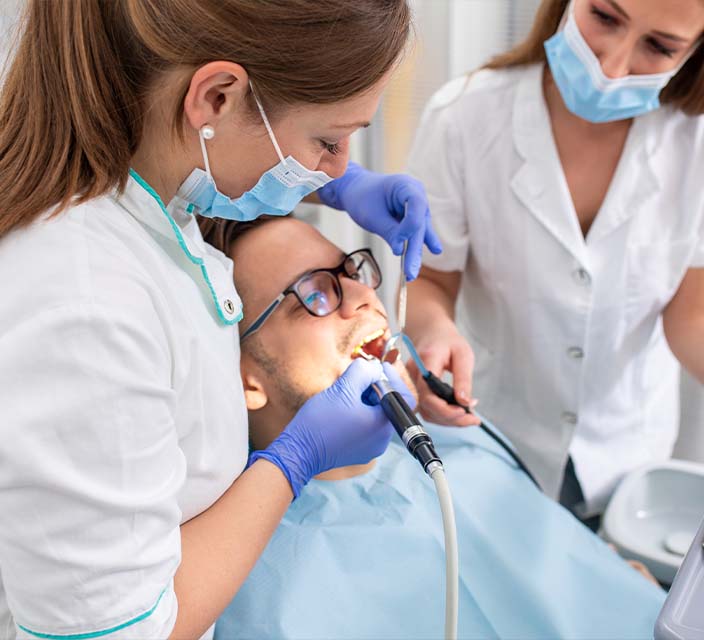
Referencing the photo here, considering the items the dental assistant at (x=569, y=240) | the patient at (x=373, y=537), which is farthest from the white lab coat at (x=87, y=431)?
the dental assistant at (x=569, y=240)

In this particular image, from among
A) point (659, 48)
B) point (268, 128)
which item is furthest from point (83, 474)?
point (659, 48)

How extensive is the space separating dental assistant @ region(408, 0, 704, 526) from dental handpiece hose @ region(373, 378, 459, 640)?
42cm

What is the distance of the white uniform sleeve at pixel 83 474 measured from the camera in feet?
2.55

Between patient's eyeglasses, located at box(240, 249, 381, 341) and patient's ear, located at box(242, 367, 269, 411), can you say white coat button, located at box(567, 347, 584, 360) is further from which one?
patient's ear, located at box(242, 367, 269, 411)

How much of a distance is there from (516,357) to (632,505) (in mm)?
442

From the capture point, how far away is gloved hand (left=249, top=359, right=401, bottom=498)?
1.17 meters

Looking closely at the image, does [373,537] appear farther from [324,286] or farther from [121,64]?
[121,64]

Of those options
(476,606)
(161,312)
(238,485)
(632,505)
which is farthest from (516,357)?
(161,312)

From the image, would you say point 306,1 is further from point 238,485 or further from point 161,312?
point 238,485

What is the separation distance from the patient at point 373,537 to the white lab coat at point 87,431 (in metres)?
0.50

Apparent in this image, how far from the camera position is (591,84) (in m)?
1.54

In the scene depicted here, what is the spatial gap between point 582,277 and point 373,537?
75 cm

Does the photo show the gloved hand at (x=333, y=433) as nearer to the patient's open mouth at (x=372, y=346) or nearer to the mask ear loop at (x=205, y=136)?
the patient's open mouth at (x=372, y=346)

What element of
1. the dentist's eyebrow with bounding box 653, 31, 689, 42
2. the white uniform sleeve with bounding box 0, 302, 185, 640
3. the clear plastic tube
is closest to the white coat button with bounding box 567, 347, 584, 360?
the dentist's eyebrow with bounding box 653, 31, 689, 42
